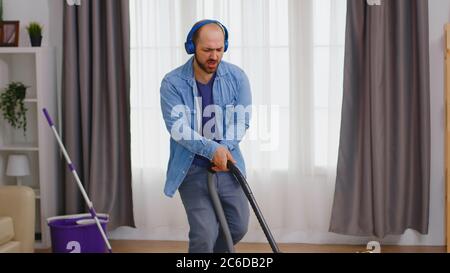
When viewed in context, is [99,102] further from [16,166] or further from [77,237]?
[77,237]

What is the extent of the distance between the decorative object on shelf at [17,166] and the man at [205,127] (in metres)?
1.78

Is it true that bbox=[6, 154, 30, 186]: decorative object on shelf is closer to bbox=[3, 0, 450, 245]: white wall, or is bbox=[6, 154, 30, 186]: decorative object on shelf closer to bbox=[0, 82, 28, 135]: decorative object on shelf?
bbox=[0, 82, 28, 135]: decorative object on shelf

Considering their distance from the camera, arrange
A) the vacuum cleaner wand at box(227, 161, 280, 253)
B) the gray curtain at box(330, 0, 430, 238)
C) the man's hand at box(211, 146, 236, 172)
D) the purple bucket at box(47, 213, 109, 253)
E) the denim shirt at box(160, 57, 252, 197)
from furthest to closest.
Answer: the gray curtain at box(330, 0, 430, 238) < the purple bucket at box(47, 213, 109, 253) < the denim shirt at box(160, 57, 252, 197) < the man's hand at box(211, 146, 236, 172) < the vacuum cleaner wand at box(227, 161, 280, 253)

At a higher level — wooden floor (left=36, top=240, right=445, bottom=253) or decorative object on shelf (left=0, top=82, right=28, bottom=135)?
decorative object on shelf (left=0, top=82, right=28, bottom=135)

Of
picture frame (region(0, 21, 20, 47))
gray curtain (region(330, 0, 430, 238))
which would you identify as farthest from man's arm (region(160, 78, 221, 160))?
picture frame (region(0, 21, 20, 47))

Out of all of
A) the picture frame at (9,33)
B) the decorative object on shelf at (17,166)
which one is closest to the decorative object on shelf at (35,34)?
the picture frame at (9,33)

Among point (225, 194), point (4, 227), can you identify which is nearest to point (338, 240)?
point (225, 194)

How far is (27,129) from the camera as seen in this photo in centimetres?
446

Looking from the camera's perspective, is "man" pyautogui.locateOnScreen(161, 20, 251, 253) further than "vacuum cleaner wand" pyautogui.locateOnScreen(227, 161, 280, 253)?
Yes

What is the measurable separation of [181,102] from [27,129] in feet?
6.78

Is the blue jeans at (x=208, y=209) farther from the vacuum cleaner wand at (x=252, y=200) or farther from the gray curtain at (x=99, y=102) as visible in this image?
the gray curtain at (x=99, y=102)

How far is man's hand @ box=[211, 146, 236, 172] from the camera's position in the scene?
2568mm

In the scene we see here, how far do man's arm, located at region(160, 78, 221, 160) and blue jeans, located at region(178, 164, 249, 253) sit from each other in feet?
0.41

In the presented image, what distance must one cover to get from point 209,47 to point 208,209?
29.9 inches
